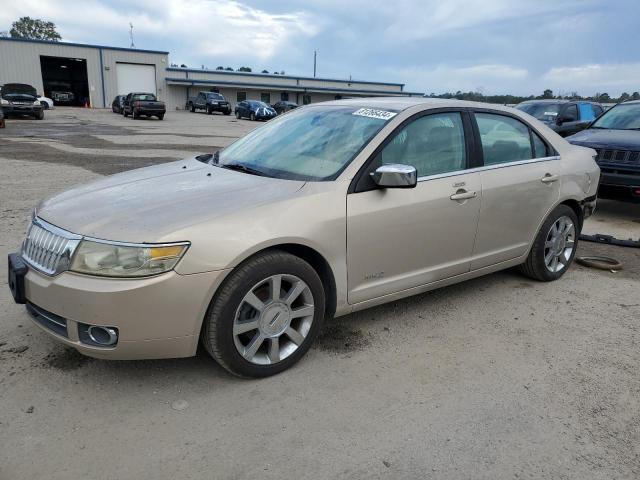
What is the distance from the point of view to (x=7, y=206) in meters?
7.07

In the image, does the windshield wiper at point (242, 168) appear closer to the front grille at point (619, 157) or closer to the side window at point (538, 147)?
the side window at point (538, 147)

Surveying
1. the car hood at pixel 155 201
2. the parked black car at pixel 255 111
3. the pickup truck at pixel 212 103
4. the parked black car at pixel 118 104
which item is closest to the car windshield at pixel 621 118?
the car hood at pixel 155 201

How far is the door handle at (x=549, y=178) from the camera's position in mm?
4424

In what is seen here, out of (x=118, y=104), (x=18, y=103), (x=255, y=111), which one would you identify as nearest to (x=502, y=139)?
(x=18, y=103)

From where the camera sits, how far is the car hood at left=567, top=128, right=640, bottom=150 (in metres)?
7.11

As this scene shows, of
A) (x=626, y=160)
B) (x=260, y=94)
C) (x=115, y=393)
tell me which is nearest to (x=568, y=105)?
(x=626, y=160)

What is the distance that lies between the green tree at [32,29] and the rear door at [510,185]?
105 meters

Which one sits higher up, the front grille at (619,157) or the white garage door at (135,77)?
the white garage door at (135,77)

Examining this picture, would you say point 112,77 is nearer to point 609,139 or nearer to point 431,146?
point 609,139

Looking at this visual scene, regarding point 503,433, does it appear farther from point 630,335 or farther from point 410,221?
point 630,335

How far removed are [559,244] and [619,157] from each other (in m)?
3.27

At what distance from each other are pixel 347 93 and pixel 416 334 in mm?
62223

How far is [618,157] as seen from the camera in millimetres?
7156

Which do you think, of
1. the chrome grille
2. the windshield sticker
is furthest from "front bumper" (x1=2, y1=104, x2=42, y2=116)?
the windshield sticker
